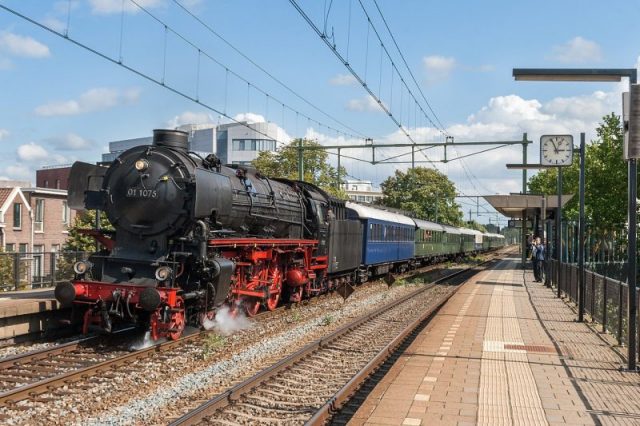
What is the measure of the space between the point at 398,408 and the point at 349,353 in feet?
12.6

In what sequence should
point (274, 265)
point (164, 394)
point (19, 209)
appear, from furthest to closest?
point (19, 209) < point (274, 265) < point (164, 394)

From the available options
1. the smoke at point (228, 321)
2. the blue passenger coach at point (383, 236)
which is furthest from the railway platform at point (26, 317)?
the blue passenger coach at point (383, 236)

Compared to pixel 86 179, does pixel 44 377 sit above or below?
below

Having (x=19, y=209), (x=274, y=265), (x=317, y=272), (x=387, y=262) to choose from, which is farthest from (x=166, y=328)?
(x=19, y=209)

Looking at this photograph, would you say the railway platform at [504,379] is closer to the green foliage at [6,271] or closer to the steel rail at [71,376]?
the steel rail at [71,376]

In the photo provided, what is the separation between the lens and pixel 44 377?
27.5 feet

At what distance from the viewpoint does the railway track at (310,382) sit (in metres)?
6.64

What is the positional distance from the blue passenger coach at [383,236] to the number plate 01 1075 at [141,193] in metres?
12.1

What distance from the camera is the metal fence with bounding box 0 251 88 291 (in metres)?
16.1

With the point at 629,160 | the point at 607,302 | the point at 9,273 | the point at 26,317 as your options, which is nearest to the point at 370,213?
the point at 9,273

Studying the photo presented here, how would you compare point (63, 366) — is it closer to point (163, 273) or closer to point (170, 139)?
point (163, 273)

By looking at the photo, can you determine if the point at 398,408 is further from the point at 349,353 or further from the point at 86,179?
the point at 86,179

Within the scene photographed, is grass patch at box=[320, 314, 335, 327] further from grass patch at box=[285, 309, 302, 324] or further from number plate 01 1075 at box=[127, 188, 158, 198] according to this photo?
number plate 01 1075 at box=[127, 188, 158, 198]

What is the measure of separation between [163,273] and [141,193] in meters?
1.75
